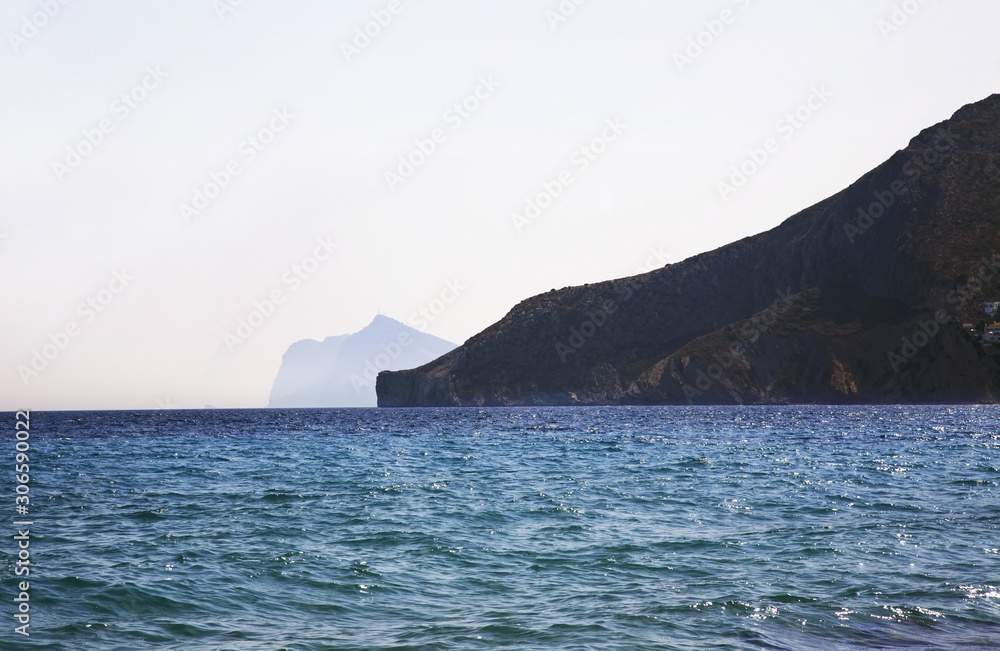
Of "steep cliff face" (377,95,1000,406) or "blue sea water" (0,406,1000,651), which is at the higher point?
"steep cliff face" (377,95,1000,406)

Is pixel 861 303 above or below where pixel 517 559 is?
above

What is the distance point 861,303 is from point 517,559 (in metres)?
170

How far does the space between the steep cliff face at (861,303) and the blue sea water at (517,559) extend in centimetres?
12860

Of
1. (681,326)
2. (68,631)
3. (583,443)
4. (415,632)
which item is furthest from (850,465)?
(681,326)

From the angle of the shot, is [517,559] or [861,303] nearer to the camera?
[517,559]

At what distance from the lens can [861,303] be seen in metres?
167

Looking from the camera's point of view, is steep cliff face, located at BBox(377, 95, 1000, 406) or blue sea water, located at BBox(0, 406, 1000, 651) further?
steep cliff face, located at BBox(377, 95, 1000, 406)

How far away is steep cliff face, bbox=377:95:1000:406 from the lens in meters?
144

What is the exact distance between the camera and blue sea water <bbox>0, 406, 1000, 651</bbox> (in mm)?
11758

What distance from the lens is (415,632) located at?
464 inches

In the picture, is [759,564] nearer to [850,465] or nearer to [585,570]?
[585,570]

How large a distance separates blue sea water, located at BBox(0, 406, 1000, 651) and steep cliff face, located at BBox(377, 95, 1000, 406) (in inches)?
5063

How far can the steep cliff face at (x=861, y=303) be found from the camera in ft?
473

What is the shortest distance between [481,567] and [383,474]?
58.4ft
